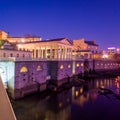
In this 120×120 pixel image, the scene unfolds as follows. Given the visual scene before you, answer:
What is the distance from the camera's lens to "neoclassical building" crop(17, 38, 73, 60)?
58.2m

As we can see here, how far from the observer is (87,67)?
71.0 metres

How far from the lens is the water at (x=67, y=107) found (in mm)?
24938

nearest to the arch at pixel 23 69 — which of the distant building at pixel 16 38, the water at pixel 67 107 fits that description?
the water at pixel 67 107

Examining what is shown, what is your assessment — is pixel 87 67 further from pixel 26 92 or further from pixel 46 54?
pixel 26 92

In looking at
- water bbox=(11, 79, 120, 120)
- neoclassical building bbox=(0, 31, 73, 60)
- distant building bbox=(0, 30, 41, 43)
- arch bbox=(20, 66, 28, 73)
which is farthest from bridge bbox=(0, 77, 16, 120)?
distant building bbox=(0, 30, 41, 43)

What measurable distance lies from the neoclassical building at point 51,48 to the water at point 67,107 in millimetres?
23116

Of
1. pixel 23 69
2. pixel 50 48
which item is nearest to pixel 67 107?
pixel 23 69

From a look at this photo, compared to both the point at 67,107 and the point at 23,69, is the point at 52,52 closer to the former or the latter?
the point at 23,69

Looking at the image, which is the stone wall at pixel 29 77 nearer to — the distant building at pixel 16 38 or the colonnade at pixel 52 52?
the colonnade at pixel 52 52

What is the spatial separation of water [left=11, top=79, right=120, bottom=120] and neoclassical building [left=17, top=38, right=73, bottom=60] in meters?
23.1

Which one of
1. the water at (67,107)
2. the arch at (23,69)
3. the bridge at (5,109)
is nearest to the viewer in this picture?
the bridge at (5,109)

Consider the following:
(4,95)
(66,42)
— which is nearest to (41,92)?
(66,42)

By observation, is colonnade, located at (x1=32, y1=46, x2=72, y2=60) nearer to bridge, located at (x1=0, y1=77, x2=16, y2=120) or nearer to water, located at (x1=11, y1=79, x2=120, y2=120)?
water, located at (x1=11, y1=79, x2=120, y2=120)

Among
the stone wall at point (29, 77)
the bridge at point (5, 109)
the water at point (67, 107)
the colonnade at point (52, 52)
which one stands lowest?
the water at point (67, 107)
